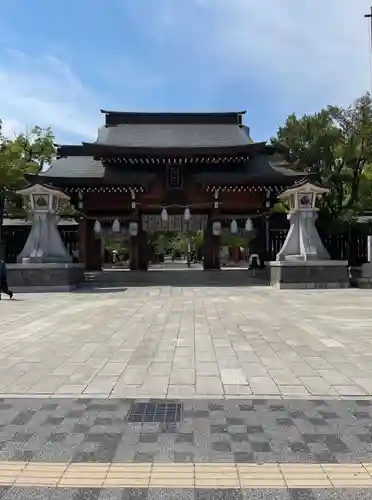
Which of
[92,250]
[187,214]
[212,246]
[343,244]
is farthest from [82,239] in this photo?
[343,244]

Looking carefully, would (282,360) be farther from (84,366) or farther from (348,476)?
(348,476)

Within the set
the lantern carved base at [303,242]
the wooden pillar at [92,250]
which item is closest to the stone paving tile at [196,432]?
the lantern carved base at [303,242]

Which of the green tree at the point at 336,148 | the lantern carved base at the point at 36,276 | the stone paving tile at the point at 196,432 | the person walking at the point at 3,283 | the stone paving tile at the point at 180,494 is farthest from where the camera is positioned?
the green tree at the point at 336,148

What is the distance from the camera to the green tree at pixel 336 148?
24500 millimetres

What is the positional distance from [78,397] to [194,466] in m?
2.06

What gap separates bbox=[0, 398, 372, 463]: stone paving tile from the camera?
3.54m

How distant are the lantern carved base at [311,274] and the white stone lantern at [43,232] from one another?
983 centimetres

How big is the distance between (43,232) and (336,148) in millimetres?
16206

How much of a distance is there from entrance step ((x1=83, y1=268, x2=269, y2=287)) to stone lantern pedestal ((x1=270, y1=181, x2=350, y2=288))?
2.19 metres

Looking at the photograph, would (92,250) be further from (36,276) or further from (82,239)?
(36,276)

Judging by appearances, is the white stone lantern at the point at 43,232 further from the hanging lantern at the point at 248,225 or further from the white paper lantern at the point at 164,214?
the hanging lantern at the point at 248,225

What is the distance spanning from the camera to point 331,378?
568 cm

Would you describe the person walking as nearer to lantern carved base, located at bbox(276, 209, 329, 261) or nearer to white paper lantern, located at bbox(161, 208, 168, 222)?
white paper lantern, located at bbox(161, 208, 168, 222)

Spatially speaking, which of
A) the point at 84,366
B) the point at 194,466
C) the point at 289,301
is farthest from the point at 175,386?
the point at 289,301
